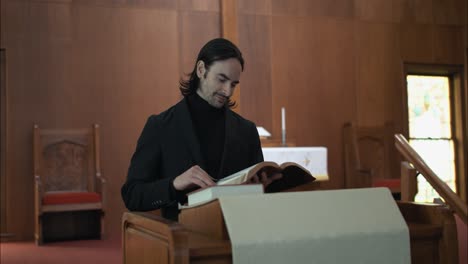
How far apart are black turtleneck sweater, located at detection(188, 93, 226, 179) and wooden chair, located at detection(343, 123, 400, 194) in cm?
626

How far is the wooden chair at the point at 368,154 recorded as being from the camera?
8.48 m

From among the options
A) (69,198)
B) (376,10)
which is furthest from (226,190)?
(376,10)

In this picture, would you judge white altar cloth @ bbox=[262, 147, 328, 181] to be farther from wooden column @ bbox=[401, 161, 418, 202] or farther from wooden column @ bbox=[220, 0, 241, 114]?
wooden column @ bbox=[401, 161, 418, 202]

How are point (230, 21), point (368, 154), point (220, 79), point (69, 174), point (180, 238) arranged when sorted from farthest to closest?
point (368, 154) → point (230, 21) → point (69, 174) → point (220, 79) → point (180, 238)

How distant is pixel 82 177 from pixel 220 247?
245 inches

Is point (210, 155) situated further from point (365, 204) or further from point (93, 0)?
point (93, 0)

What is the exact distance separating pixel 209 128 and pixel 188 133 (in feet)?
0.45

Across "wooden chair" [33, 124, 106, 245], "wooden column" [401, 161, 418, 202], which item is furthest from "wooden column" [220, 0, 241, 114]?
"wooden column" [401, 161, 418, 202]

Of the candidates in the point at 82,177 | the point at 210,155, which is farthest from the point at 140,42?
the point at 210,155

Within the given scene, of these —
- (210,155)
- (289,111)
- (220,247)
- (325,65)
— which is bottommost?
(220,247)

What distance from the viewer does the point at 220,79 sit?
2143mm

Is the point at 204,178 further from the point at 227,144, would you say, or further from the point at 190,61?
the point at 190,61

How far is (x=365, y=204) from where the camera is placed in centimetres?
164

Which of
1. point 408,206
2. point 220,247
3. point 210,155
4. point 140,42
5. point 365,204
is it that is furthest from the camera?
point 140,42
